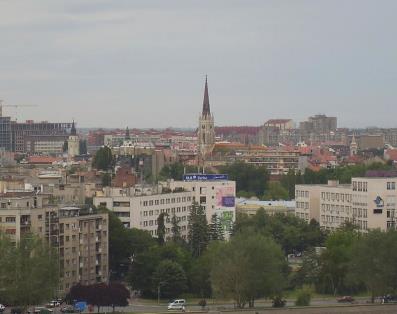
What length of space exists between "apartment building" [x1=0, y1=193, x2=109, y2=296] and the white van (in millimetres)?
5232

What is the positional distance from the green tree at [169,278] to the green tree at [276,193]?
52696 millimetres

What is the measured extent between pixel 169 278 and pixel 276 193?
56.8 meters

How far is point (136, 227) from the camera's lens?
253 ft

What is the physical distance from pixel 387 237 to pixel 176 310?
974cm

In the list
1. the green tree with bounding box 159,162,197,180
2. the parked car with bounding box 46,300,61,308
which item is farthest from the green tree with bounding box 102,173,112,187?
the parked car with bounding box 46,300,61,308

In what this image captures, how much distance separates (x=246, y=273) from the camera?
5647 cm

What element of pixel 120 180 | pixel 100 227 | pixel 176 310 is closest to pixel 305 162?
pixel 120 180

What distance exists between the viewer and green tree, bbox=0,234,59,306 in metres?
53.7

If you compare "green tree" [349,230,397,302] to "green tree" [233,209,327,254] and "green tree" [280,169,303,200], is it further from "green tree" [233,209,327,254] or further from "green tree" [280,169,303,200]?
"green tree" [280,169,303,200]

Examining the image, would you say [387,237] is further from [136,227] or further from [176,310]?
[136,227]

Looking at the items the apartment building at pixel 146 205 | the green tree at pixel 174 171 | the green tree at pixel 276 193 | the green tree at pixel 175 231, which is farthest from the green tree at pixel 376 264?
the green tree at pixel 174 171

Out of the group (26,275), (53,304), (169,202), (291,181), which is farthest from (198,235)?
(291,181)

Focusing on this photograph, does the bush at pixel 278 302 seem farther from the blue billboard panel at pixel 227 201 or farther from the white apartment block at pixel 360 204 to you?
the blue billboard panel at pixel 227 201

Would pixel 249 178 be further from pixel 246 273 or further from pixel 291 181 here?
pixel 246 273
